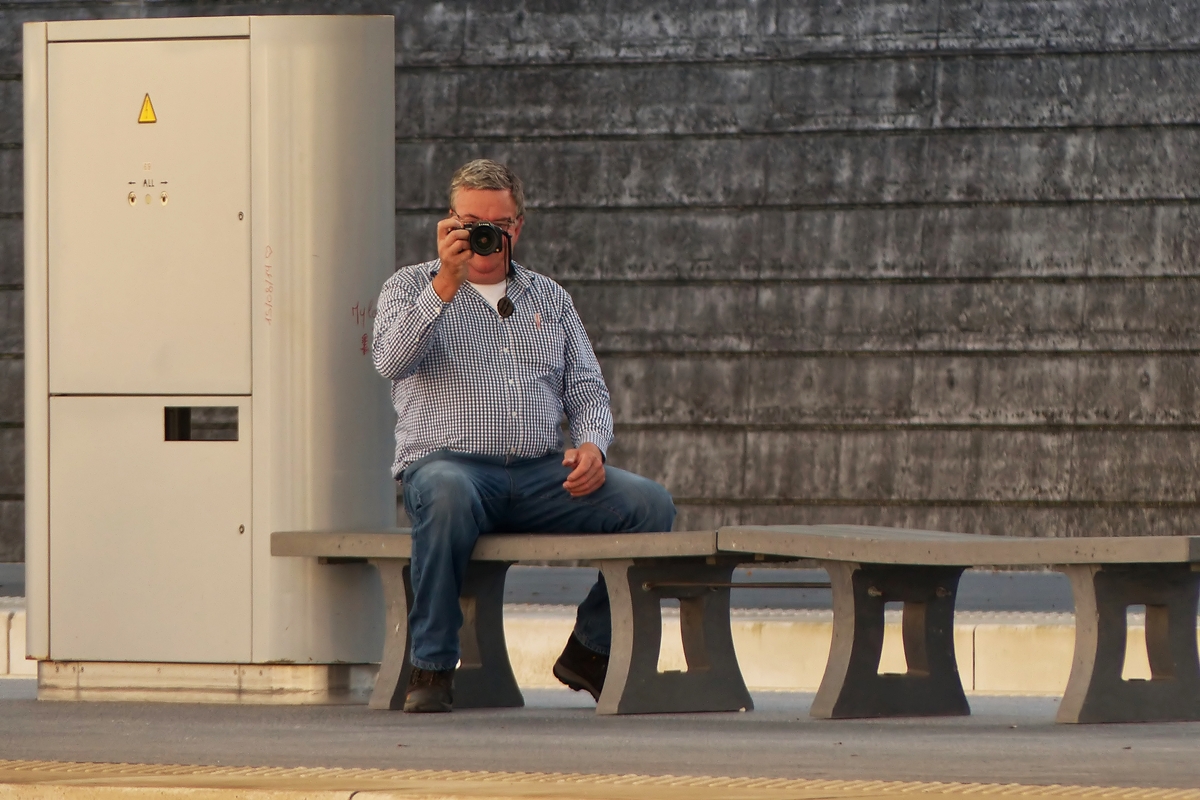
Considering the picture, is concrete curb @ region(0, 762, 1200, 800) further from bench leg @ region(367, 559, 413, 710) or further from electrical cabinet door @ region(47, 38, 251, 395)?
electrical cabinet door @ region(47, 38, 251, 395)

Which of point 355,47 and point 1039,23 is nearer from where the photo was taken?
point 355,47

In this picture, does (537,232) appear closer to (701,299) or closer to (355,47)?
(701,299)

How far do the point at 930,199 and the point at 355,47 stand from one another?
3.58m

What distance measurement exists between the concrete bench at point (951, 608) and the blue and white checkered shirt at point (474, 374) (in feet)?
2.37

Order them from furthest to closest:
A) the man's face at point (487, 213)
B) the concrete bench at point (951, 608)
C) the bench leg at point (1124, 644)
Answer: the man's face at point (487, 213) → the bench leg at point (1124, 644) → the concrete bench at point (951, 608)

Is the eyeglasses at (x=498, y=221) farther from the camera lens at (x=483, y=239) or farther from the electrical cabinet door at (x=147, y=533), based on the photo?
the electrical cabinet door at (x=147, y=533)

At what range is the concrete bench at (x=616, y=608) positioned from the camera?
478 cm

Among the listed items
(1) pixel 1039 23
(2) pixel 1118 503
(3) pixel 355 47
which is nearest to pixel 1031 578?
(2) pixel 1118 503

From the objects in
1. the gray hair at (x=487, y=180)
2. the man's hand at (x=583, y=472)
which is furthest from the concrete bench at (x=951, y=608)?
the gray hair at (x=487, y=180)

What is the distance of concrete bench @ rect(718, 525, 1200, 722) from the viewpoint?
4.30 meters

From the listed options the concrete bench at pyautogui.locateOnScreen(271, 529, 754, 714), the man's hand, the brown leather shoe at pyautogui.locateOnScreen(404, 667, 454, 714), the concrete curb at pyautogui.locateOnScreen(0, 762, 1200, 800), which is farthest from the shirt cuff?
the concrete curb at pyautogui.locateOnScreen(0, 762, 1200, 800)

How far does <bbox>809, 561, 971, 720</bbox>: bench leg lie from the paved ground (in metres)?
0.11

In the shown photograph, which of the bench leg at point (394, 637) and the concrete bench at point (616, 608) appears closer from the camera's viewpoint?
the concrete bench at point (616, 608)

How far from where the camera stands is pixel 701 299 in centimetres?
850
